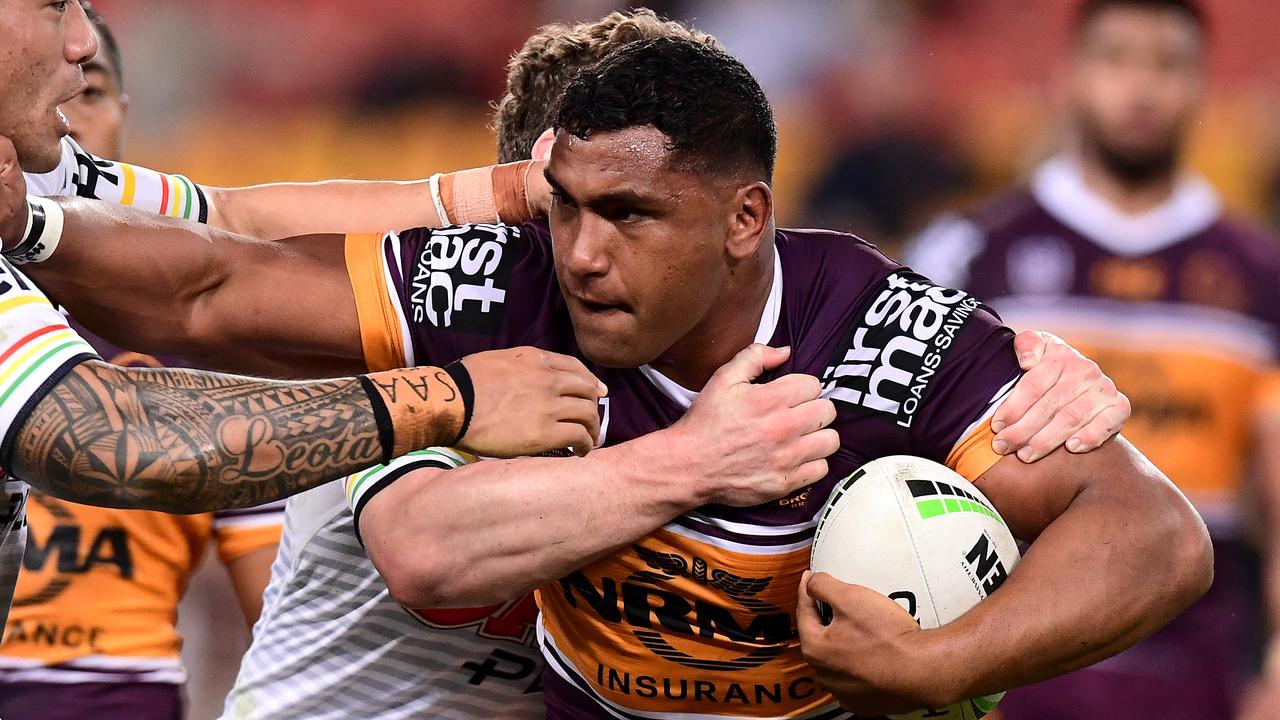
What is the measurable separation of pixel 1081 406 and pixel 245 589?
3012 mm

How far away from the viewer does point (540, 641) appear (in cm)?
373

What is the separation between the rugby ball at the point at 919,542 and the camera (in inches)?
115

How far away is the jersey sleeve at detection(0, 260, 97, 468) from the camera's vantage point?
2609mm

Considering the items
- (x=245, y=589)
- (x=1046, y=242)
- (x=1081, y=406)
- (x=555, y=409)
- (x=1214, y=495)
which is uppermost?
(x=555, y=409)

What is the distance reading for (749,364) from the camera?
126 inches

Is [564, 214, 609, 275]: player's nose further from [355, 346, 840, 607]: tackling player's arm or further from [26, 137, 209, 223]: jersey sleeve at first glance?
[26, 137, 209, 223]: jersey sleeve

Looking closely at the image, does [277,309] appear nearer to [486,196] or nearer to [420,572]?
[420,572]

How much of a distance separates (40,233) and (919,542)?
1.87 metres

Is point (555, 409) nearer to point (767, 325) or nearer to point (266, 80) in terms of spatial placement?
point (767, 325)

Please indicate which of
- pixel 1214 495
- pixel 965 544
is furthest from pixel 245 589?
pixel 1214 495

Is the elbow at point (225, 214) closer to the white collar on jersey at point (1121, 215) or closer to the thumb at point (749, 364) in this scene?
the thumb at point (749, 364)

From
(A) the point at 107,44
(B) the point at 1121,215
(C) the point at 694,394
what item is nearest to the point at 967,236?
(B) the point at 1121,215

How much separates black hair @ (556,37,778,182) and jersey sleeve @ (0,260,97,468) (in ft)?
3.62

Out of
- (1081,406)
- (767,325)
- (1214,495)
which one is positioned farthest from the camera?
(1214,495)
